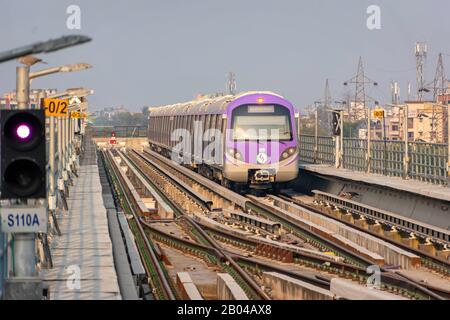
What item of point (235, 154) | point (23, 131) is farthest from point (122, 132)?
point (23, 131)

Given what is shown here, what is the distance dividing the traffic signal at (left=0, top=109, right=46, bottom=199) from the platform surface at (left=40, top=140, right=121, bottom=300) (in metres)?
2.40

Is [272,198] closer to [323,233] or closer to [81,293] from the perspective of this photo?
[323,233]

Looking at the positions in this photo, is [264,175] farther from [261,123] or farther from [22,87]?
[22,87]

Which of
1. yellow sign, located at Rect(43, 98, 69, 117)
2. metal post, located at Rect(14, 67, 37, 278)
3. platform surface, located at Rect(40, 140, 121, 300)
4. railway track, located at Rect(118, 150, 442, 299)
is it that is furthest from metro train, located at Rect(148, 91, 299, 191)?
metal post, located at Rect(14, 67, 37, 278)

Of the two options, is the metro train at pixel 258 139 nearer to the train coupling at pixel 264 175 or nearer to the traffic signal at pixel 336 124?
the train coupling at pixel 264 175

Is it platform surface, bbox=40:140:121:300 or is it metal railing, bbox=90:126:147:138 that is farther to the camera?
metal railing, bbox=90:126:147:138

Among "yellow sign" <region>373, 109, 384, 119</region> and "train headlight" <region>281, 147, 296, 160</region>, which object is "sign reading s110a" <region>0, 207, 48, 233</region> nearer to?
"yellow sign" <region>373, 109, 384, 119</region>

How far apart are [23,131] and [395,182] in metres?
15.4

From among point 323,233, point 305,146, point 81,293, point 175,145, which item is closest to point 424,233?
point 323,233

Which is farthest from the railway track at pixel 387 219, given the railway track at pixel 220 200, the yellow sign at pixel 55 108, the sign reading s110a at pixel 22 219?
the sign reading s110a at pixel 22 219

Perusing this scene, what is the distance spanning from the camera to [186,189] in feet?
94.4

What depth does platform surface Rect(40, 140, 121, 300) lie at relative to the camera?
10.1 meters

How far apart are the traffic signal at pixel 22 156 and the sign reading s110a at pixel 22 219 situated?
17.9 inches

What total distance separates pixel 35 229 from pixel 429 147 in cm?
1471
